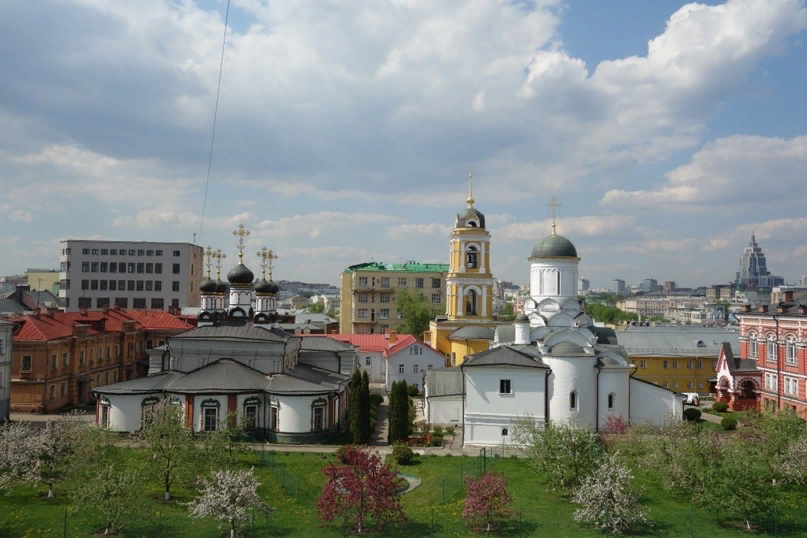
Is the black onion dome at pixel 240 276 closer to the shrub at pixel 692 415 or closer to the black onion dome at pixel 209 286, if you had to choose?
the black onion dome at pixel 209 286

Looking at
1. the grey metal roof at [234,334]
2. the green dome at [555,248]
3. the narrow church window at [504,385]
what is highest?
the green dome at [555,248]

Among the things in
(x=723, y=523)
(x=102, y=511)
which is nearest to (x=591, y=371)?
(x=723, y=523)

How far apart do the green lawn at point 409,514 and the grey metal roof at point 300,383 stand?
545cm

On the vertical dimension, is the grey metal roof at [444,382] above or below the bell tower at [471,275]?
A: below

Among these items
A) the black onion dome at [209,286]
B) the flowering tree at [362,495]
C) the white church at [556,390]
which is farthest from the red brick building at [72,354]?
the flowering tree at [362,495]

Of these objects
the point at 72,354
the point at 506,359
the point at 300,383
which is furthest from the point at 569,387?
the point at 72,354

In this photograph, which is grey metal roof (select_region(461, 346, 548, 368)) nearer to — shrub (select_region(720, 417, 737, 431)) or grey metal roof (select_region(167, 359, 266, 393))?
grey metal roof (select_region(167, 359, 266, 393))

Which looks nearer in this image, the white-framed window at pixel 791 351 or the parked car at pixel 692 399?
the white-framed window at pixel 791 351

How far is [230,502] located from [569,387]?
59.6 ft

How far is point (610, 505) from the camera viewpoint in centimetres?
1986

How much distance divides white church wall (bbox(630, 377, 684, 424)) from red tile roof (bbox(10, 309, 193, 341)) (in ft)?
105

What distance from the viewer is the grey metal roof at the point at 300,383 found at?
102ft

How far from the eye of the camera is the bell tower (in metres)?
50.1

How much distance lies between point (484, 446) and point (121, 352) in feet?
90.8
